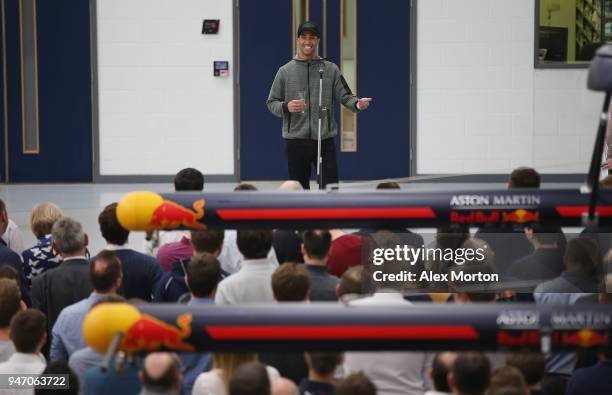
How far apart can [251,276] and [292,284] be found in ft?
2.88

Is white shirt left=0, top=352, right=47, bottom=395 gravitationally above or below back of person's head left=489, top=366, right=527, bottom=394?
below

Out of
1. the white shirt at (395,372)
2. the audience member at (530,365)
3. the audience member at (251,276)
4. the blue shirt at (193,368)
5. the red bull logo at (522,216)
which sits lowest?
the blue shirt at (193,368)

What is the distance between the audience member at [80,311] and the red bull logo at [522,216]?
2.50m

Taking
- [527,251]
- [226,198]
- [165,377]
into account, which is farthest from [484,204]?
[527,251]

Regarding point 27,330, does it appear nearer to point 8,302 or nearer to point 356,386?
point 8,302

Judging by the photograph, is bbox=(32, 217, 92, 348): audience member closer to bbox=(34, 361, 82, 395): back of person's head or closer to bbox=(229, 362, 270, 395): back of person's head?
bbox=(34, 361, 82, 395): back of person's head

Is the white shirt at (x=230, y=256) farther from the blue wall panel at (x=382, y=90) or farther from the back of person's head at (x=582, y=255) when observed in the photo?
the blue wall panel at (x=382, y=90)

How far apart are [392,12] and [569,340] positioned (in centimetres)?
1225

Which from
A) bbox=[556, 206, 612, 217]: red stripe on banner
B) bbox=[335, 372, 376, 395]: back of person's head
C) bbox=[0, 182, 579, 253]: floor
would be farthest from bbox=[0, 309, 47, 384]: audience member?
bbox=[0, 182, 579, 253]: floor

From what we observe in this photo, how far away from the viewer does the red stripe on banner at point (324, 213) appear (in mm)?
2602

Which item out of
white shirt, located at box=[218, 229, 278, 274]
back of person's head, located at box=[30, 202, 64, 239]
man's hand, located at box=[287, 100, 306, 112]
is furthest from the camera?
man's hand, located at box=[287, 100, 306, 112]

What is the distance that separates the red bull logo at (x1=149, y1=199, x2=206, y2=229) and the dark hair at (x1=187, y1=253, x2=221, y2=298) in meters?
2.02

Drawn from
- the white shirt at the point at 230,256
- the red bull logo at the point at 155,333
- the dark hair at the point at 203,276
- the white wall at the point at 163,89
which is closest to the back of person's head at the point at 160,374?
the red bull logo at the point at 155,333

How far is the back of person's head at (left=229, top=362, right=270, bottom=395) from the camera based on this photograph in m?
2.82
